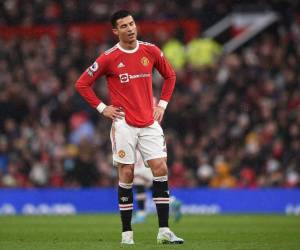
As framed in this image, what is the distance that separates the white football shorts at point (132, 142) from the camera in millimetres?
12094

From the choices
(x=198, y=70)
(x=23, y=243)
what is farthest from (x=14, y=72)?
(x=23, y=243)

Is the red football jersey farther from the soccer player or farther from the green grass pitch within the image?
the green grass pitch

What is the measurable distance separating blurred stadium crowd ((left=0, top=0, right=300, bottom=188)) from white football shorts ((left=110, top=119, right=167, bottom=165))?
1236 centimetres

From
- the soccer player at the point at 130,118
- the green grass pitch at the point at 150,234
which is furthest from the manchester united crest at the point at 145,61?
the green grass pitch at the point at 150,234

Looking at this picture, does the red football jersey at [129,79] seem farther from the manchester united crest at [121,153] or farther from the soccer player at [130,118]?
the manchester united crest at [121,153]

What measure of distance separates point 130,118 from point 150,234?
280cm

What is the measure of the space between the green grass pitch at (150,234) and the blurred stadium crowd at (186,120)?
496 cm

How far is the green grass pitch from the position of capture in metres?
11.8

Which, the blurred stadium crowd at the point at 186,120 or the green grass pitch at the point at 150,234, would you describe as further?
the blurred stadium crowd at the point at 186,120

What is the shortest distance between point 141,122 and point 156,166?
0.60 metres

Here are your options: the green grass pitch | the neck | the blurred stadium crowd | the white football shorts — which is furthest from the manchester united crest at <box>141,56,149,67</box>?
the blurred stadium crowd

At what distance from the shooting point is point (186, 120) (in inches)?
1037

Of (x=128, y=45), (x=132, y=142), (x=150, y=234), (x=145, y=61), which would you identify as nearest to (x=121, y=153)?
(x=132, y=142)

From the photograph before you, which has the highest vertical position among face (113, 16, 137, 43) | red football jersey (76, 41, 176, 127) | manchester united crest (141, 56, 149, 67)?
face (113, 16, 137, 43)
